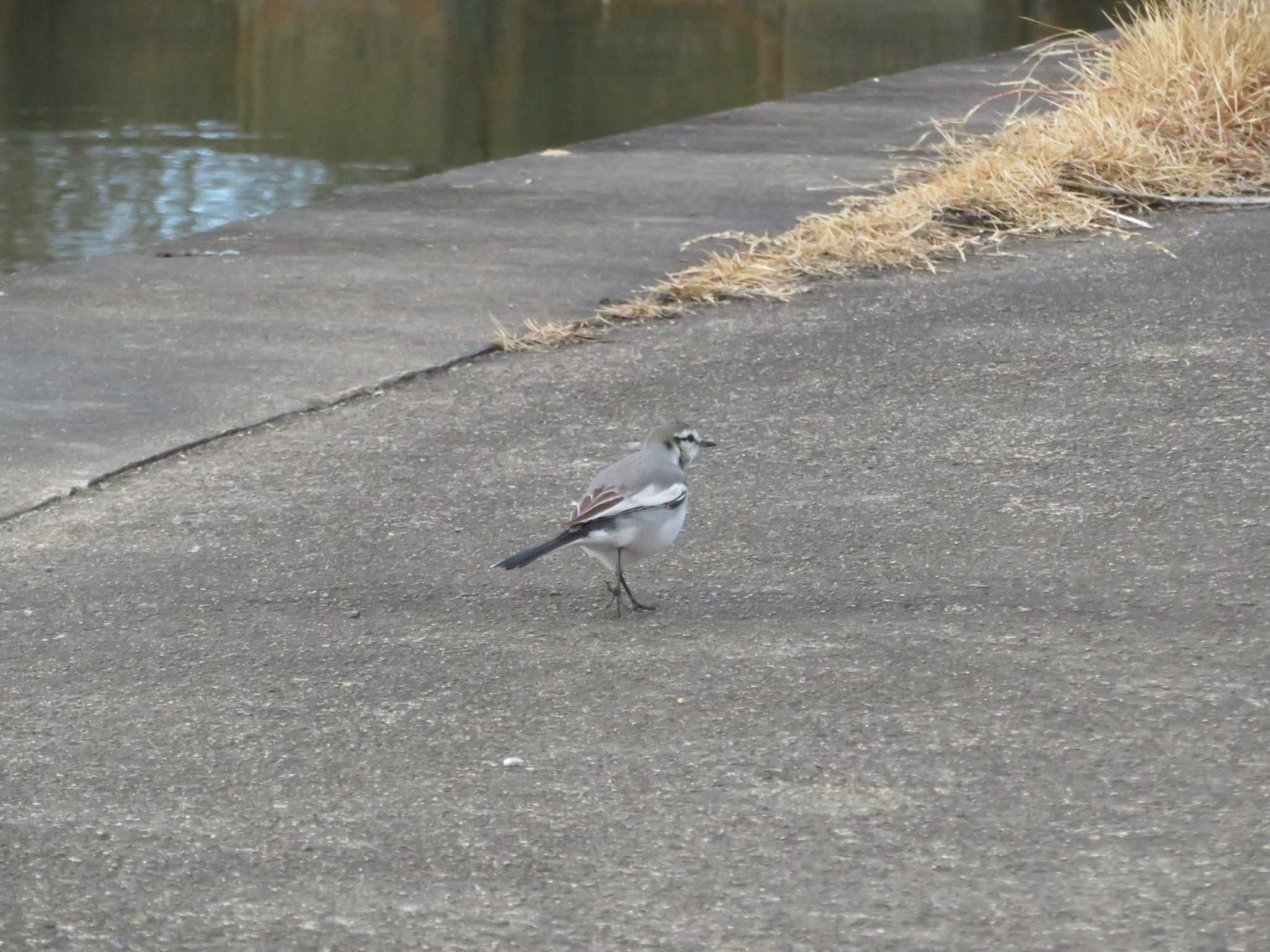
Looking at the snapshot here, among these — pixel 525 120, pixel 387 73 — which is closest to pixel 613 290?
pixel 525 120

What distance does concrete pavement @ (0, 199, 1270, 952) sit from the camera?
3213 mm

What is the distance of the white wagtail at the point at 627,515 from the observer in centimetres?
423

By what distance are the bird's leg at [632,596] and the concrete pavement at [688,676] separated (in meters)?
0.07

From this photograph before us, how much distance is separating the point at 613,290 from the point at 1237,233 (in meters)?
2.86

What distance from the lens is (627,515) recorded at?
4242 millimetres

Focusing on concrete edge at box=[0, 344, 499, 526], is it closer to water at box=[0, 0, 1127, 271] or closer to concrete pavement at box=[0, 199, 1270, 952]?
concrete pavement at box=[0, 199, 1270, 952]

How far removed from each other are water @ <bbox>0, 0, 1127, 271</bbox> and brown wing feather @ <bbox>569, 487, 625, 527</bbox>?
5.95 m

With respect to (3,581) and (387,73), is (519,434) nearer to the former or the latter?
(3,581)

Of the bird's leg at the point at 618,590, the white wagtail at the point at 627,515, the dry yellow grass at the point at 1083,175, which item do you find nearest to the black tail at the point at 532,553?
the white wagtail at the point at 627,515

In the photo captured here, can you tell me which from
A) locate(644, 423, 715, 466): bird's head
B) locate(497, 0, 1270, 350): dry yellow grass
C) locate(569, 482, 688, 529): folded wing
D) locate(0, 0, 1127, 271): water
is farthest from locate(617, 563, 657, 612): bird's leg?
locate(0, 0, 1127, 271): water

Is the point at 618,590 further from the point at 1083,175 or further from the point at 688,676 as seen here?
the point at 1083,175

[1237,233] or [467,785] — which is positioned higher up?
[1237,233]

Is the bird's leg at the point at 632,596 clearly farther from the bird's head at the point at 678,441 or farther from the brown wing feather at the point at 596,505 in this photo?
the bird's head at the point at 678,441

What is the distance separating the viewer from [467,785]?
12.0 ft
